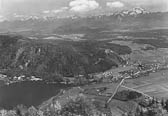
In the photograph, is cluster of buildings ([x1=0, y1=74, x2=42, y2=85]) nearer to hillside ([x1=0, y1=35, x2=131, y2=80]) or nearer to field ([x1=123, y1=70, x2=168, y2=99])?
hillside ([x1=0, y1=35, x2=131, y2=80])

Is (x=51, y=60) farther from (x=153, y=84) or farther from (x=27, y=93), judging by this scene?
(x=153, y=84)

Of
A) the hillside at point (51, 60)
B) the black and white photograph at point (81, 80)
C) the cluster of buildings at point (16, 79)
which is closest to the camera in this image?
the black and white photograph at point (81, 80)

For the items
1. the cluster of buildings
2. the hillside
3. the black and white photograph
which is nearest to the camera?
the black and white photograph

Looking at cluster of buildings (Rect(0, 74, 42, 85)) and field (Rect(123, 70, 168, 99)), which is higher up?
field (Rect(123, 70, 168, 99))

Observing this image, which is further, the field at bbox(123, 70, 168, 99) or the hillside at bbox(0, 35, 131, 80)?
the hillside at bbox(0, 35, 131, 80)

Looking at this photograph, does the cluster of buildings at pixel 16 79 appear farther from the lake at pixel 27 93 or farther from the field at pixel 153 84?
the field at pixel 153 84

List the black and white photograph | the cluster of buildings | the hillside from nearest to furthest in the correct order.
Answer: the black and white photograph → the cluster of buildings → the hillside

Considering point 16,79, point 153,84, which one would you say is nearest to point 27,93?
point 16,79
